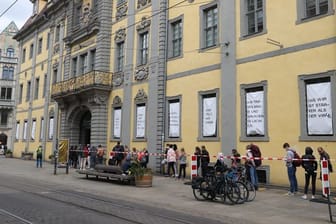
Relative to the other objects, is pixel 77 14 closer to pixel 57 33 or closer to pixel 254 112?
pixel 57 33

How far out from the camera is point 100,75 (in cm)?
2716

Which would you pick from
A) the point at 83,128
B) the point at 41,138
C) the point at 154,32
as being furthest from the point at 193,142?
the point at 41,138

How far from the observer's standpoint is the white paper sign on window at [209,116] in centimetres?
1912

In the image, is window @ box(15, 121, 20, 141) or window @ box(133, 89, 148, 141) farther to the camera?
window @ box(15, 121, 20, 141)

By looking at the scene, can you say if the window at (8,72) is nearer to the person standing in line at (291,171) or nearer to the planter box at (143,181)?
the planter box at (143,181)

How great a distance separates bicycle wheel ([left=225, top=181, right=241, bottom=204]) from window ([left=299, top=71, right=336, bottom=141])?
4375mm

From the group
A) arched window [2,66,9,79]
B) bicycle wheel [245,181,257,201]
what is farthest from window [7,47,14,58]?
bicycle wheel [245,181,257,201]

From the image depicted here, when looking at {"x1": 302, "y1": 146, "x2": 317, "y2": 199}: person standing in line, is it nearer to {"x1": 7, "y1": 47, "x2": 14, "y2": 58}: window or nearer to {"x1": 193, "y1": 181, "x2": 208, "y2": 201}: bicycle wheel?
{"x1": 193, "y1": 181, "x2": 208, "y2": 201}: bicycle wheel

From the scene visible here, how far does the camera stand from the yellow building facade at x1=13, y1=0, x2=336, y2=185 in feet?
49.8

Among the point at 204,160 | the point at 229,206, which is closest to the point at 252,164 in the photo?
the point at 204,160

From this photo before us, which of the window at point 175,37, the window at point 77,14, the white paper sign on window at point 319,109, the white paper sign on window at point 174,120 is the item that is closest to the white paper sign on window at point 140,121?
the white paper sign on window at point 174,120

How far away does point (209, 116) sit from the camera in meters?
19.4

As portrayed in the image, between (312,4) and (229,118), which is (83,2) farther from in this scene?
(312,4)

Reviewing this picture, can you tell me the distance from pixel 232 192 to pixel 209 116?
304 inches
